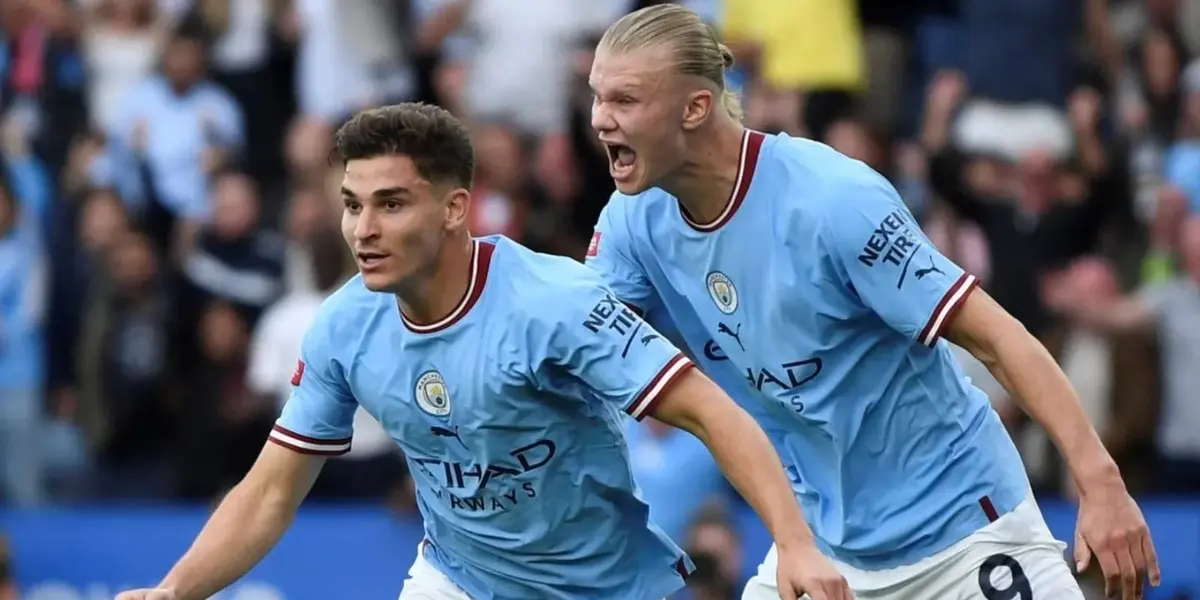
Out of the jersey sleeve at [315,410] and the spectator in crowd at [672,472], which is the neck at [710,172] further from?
the spectator in crowd at [672,472]

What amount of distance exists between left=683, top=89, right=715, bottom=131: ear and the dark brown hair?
635 mm

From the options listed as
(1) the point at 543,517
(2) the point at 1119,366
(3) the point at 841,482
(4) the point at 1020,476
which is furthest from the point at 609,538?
(2) the point at 1119,366

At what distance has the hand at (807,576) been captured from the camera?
5383 millimetres

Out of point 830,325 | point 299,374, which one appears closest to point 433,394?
point 299,374

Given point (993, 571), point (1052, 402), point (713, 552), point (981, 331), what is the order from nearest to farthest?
point (1052, 402)
point (981, 331)
point (993, 571)
point (713, 552)

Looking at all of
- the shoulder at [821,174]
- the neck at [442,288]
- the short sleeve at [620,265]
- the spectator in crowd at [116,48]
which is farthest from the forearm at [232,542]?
the spectator in crowd at [116,48]

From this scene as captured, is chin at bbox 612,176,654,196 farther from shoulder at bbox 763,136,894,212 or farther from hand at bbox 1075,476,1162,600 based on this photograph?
hand at bbox 1075,476,1162,600

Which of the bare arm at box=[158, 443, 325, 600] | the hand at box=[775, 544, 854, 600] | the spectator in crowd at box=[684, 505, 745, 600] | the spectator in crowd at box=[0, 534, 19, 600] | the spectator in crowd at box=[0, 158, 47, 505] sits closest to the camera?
the hand at box=[775, 544, 854, 600]

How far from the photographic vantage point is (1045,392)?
572cm

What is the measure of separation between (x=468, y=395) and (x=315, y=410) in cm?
51

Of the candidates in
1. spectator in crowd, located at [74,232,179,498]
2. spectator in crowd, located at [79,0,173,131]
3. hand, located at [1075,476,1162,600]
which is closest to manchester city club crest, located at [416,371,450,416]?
hand, located at [1075,476,1162,600]

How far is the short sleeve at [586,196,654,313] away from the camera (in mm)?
6605

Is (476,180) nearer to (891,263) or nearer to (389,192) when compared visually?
(389,192)

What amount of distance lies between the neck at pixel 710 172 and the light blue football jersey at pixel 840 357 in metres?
0.03
